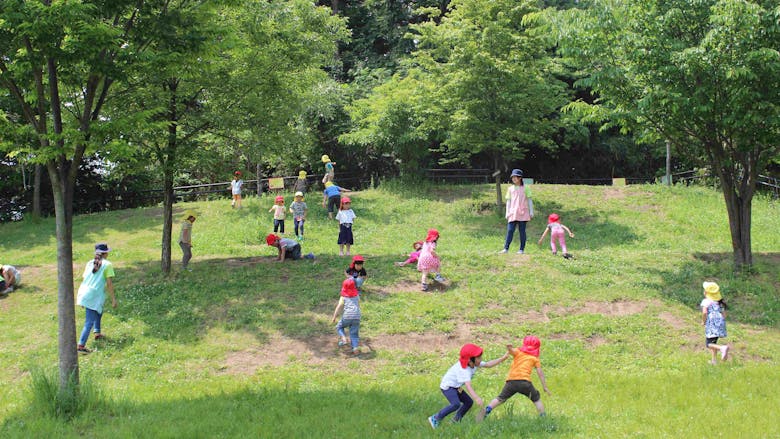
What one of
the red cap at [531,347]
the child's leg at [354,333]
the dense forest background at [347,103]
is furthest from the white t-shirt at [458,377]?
the dense forest background at [347,103]

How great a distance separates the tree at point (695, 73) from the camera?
11.9 meters

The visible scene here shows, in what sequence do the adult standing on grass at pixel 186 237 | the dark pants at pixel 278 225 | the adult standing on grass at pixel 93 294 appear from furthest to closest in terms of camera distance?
the dark pants at pixel 278 225, the adult standing on grass at pixel 186 237, the adult standing on grass at pixel 93 294

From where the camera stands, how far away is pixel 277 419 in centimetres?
729

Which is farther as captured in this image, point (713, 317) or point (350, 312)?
point (350, 312)

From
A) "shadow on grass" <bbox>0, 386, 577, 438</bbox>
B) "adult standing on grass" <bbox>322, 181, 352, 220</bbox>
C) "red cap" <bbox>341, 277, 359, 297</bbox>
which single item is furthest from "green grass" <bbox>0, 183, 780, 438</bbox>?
"adult standing on grass" <bbox>322, 181, 352, 220</bbox>

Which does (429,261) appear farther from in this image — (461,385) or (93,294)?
(93,294)

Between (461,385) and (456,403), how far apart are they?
22 cm

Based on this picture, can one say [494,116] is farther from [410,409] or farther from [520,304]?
[410,409]

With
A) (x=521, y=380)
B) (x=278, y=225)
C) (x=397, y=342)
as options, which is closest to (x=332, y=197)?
(x=278, y=225)

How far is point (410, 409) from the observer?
7727 mm

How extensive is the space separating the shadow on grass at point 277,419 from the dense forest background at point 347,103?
3382 millimetres

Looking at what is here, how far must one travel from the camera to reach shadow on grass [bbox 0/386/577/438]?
681 centimetres

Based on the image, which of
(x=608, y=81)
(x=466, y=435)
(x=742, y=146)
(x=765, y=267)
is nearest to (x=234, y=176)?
(x=608, y=81)

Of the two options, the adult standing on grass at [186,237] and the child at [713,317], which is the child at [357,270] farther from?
the child at [713,317]
